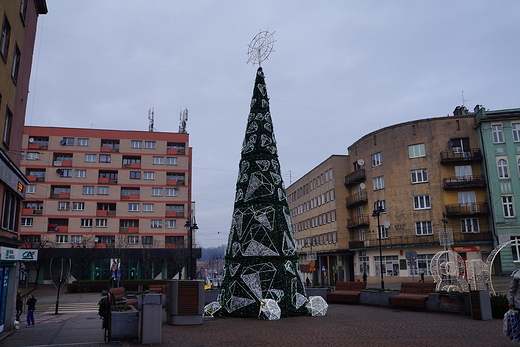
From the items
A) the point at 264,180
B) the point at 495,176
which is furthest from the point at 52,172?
the point at 495,176

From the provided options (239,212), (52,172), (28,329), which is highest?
(52,172)

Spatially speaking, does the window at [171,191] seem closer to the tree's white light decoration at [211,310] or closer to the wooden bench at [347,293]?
the wooden bench at [347,293]

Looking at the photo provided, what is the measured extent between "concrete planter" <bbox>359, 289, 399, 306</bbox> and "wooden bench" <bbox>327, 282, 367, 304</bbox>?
409mm

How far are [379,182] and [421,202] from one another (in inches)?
209

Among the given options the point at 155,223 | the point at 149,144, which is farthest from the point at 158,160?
the point at 155,223

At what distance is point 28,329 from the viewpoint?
56.2 feet

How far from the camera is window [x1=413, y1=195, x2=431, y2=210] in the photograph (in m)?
44.3

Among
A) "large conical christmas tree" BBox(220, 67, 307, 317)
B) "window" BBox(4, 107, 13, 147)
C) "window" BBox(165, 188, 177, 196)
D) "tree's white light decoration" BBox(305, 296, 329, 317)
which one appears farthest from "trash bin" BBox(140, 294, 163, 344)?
"window" BBox(165, 188, 177, 196)

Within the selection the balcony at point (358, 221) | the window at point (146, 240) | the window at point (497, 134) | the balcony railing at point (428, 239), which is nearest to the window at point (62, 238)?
the window at point (146, 240)

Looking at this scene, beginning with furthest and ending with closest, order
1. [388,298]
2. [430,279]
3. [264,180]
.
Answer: [430,279], [388,298], [264,180]

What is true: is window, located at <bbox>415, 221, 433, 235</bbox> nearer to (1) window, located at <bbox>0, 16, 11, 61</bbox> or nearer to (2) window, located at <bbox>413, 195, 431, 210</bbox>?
(2) window, located at <bbox>413, 195, 431, 210</bbox>

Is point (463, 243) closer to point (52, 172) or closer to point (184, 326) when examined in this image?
point (184, 326)

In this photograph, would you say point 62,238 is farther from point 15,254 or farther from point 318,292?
point 15,254

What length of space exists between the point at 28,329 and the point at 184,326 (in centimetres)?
692
